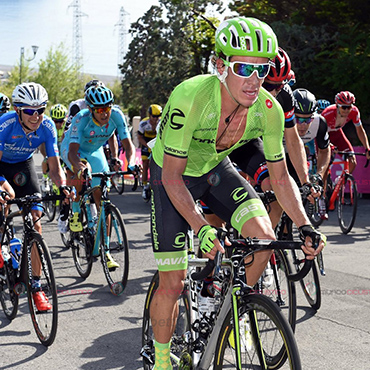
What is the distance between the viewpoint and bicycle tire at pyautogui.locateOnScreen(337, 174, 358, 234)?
9.55m

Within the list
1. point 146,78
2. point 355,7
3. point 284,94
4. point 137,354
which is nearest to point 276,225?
point 284,94

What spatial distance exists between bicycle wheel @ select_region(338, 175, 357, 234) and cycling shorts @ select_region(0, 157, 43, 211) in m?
5.26

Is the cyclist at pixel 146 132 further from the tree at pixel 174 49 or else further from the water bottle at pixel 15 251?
the tree at pixel 174 49

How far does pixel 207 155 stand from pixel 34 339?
8.21 feet

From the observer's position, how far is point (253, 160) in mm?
5375

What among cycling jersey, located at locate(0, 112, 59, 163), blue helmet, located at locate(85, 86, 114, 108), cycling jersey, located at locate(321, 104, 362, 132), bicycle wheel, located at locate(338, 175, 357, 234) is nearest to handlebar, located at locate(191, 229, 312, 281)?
cycling jersey, located at locate(0, 112, 59, 163)

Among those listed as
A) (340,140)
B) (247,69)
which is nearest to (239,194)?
(247,69)

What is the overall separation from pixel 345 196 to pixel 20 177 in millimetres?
5873

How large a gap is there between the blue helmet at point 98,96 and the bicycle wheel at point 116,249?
114 centimetres

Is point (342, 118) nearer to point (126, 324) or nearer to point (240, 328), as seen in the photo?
point (126, 324)

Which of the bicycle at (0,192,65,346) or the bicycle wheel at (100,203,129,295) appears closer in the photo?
the bicycle at (0,192,65,346)

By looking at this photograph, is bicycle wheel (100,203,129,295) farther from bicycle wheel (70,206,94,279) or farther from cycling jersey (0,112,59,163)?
cycling jersey (0,112,59,163)

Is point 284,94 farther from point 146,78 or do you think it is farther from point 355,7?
point 146,78

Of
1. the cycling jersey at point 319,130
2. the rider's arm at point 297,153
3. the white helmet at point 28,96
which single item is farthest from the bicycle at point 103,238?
the cycling jersey at point 319,130
